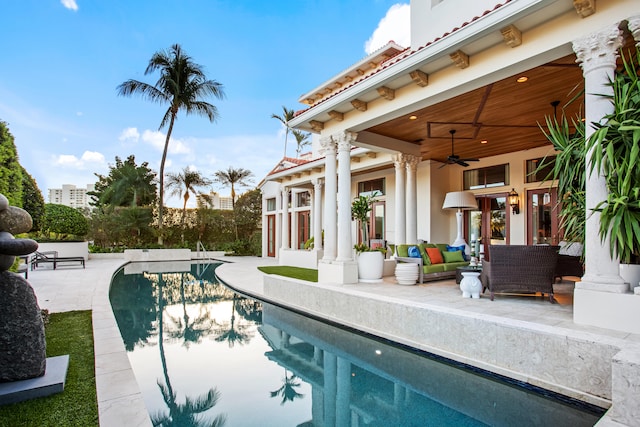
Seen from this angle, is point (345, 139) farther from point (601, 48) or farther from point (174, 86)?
point (174, 86)

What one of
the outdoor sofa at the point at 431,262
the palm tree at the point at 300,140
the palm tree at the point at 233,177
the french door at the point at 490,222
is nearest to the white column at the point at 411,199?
the outdoor sofa at the point at 431,262

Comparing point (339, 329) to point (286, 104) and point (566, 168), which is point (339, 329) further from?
point (286, 104)

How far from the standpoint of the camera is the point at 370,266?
7016 mm

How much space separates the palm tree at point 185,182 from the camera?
23688mm

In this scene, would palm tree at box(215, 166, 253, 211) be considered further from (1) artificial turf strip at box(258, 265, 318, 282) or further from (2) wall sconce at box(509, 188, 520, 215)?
(2) wall sconce at box(509, 188, 520, 215)

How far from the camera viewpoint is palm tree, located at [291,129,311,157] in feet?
90.8

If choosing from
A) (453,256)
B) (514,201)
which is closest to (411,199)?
(453,256)

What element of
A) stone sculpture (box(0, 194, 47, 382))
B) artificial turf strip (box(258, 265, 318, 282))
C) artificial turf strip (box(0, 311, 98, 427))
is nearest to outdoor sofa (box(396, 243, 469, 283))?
artificial turf strip (box(258, 265, 318, 282))

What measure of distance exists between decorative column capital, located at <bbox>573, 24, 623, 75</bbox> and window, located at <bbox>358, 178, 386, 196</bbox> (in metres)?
8.39

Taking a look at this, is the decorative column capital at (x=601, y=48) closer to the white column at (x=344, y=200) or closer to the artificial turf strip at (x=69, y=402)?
the white column at (x=344, y=200)

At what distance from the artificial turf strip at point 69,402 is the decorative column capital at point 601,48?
18.3 ft

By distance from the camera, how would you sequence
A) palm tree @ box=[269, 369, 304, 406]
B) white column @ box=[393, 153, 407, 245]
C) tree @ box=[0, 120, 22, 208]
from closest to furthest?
palm tree @ box=[269, 369, 304, 406] → tree @ box=[0, 120, 22, 208] → white column @ box=[393, 153, 407, 245]

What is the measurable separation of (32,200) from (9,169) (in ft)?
33.6

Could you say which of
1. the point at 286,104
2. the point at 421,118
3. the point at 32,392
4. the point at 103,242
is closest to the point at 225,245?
the point at 103,242
